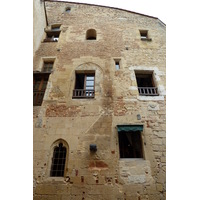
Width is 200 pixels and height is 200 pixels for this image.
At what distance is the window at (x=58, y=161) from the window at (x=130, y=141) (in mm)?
2258

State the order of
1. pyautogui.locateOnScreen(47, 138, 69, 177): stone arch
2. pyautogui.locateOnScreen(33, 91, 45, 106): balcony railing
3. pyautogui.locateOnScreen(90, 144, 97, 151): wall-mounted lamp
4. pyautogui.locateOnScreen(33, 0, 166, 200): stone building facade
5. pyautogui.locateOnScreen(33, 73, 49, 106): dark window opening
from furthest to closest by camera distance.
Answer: pyautogui.locateOnScreen(33, 73, 49, 106): dark window opening < pyautogui.locateOnScreen(33, 91, 45, 106): balcony railing < pyautogui.locateOnScreen(90, 144, 97, 151): wall-mounted lamp < pyautogui.locateOnScreen(47, 138, 69, 177): stone arch < pyautogui.locateOnScreen(33, 0, 166, 200): stone building facade

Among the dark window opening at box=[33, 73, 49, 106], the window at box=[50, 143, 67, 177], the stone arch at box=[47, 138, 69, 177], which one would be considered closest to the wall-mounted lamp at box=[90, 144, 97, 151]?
the stone arch at box=[47, 138, 69, 177]

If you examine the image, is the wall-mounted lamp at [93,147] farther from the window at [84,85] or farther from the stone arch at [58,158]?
the window at [84,85]

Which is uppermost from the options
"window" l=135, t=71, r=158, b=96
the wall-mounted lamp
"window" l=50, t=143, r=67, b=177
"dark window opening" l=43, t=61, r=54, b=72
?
"dark window opening" l=43, t=61, r=54, b=72

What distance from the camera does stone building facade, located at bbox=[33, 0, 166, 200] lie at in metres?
5.20

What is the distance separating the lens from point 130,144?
20.6 feet

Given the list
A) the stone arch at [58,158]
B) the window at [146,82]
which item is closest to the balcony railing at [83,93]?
the stone arch at [58,158]

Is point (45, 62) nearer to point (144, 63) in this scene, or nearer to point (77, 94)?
point (77, 94)

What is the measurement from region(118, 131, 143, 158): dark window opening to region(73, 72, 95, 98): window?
7.96 ft

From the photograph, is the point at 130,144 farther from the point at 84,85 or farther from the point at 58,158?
the point at 84,85

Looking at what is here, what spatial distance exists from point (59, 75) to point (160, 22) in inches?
352

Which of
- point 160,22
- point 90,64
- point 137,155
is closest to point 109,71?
point 90,64

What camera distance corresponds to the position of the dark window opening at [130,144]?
238 inches

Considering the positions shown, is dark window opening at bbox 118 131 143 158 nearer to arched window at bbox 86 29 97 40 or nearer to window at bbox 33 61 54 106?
window at bbox 33 61 54 106
